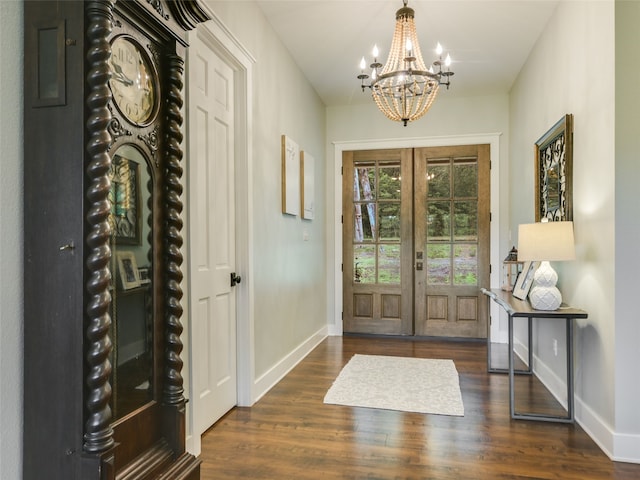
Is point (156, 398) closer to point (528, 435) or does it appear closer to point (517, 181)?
point (528, 435)

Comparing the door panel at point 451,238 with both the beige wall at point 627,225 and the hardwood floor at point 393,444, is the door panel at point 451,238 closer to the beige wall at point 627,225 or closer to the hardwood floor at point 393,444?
the hardwood floor at point 393,444

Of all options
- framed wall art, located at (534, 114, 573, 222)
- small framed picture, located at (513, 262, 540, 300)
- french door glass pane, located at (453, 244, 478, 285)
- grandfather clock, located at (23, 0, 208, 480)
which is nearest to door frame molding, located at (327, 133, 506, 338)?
french door glass pane, located at (453, 244, 478, 285)

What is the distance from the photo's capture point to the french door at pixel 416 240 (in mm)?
5293

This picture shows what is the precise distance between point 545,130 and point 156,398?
11.8 feet

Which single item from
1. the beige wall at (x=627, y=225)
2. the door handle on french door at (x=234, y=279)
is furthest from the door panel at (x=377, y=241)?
the beige wall at (x=627, y=225)

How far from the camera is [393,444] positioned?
98.3 inches

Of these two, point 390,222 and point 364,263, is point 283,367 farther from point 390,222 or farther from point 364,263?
point 390,222

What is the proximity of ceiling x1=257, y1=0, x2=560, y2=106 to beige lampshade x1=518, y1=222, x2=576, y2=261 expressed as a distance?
1.75 meters

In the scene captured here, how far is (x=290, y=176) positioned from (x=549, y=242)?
7.39ft

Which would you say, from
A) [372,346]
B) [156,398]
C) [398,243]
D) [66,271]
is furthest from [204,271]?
[398,243]

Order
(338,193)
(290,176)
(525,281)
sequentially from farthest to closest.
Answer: (338,193), (290,176), (525,281)

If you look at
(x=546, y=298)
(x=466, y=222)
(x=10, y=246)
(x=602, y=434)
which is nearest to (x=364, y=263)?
(x=466, y=222)

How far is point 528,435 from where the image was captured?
2.62m

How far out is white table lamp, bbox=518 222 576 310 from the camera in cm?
268
